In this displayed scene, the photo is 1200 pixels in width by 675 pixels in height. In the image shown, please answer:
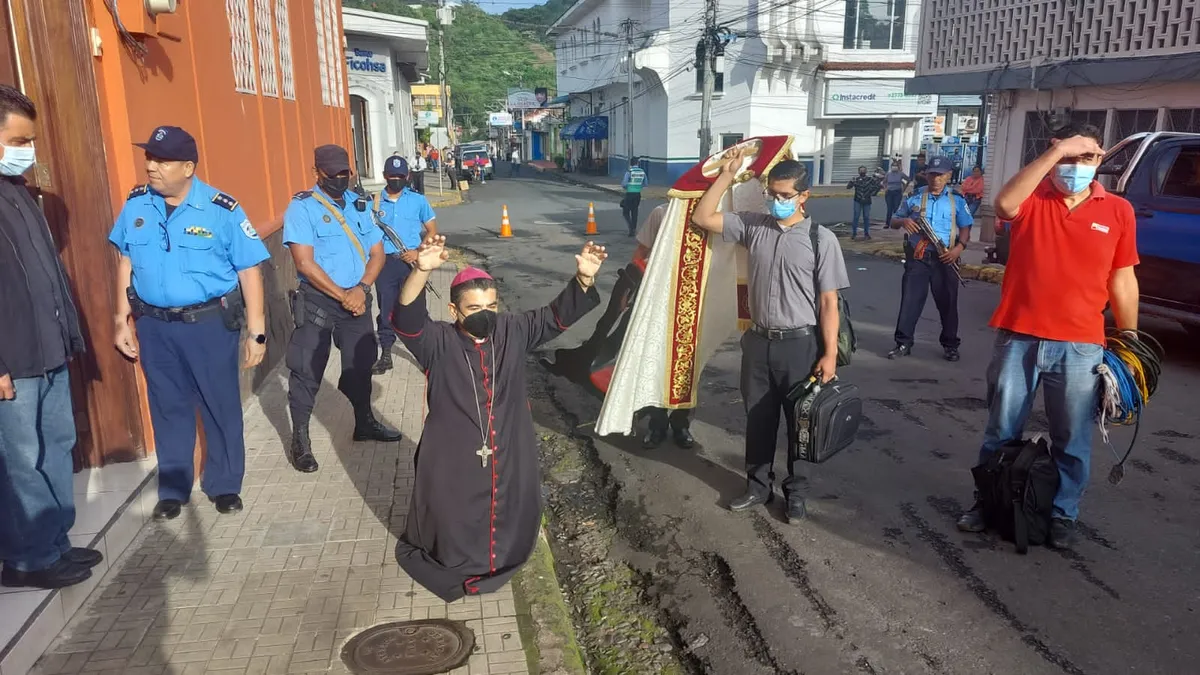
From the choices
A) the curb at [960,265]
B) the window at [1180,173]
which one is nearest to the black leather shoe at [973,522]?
the window at [1180,173]

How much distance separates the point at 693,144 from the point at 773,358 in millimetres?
34428

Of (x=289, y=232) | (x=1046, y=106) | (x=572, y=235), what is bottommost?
(x=572, y=235)

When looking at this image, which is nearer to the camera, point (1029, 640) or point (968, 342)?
point (1029, 640)

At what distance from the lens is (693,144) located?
124 ft

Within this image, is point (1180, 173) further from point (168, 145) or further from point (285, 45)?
point (285, 45)

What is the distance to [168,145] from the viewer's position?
4074mm

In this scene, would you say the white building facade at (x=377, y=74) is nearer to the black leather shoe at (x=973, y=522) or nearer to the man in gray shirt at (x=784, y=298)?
the man in gray shirt at (x=784, y=298)

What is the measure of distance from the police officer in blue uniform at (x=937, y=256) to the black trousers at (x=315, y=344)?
517 cm

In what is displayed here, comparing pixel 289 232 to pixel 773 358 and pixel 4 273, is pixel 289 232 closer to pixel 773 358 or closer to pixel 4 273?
pixel 4 273

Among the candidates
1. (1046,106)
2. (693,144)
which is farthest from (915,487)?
(693,144)

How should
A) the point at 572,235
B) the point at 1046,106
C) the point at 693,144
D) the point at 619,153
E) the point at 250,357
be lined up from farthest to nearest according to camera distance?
the point at 619,153, the point at 693,144, the point at 572,235, the point at 1046,106, the point at 250,357

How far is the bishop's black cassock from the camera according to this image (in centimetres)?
381

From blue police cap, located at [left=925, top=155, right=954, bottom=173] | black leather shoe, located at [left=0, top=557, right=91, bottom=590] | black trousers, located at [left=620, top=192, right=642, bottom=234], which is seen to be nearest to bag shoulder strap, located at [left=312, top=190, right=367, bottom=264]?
black leather shoe, located at [left=0, top=557, right=91, bottom=590]

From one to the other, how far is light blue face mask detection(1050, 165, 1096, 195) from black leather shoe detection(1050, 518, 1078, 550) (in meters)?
1.67
